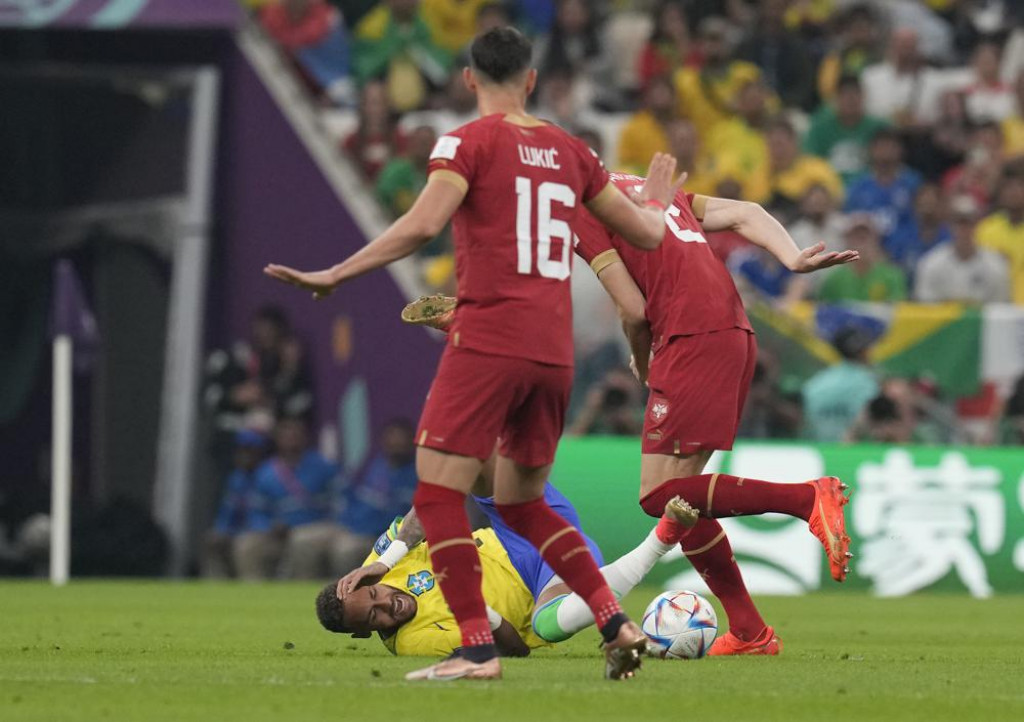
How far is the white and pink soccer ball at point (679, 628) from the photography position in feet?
30.3

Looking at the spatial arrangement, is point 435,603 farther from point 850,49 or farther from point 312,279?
point 850,49

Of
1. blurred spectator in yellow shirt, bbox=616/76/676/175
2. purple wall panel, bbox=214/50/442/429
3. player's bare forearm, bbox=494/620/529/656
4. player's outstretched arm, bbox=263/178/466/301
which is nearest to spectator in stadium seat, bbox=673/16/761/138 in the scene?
blurred spectator in yellow shirt, bbox=616/76/676/175

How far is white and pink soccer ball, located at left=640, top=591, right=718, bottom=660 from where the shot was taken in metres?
9.23

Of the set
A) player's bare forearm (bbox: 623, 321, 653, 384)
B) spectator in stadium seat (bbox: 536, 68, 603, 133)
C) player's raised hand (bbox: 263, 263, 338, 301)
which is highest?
spectator in stadium seat (bbox: 536, 68, 603, 133)

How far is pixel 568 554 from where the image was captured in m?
7.73

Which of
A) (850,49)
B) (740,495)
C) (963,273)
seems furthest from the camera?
(850,49)

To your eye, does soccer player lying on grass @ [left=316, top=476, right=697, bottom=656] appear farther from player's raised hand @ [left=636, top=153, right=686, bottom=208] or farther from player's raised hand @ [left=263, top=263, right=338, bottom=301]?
player's raised hand @ [left=263, top=263, right=338, bottom=301]

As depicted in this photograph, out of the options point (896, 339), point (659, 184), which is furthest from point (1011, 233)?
point (659, 184)

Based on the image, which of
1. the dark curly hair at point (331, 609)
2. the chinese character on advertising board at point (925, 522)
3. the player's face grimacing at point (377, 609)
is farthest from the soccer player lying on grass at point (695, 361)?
the chinese character on advertising board at point (925, 522)

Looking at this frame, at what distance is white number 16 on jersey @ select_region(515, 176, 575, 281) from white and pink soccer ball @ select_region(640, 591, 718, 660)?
6.96ft

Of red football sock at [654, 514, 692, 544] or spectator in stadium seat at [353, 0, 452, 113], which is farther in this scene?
spectator in stadium seat at [353, 0, 452, 113]

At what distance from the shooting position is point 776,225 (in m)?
9.66

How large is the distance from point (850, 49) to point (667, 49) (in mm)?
1842

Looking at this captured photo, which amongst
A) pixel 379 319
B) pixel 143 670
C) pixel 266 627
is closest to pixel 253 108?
pixel 379 319
